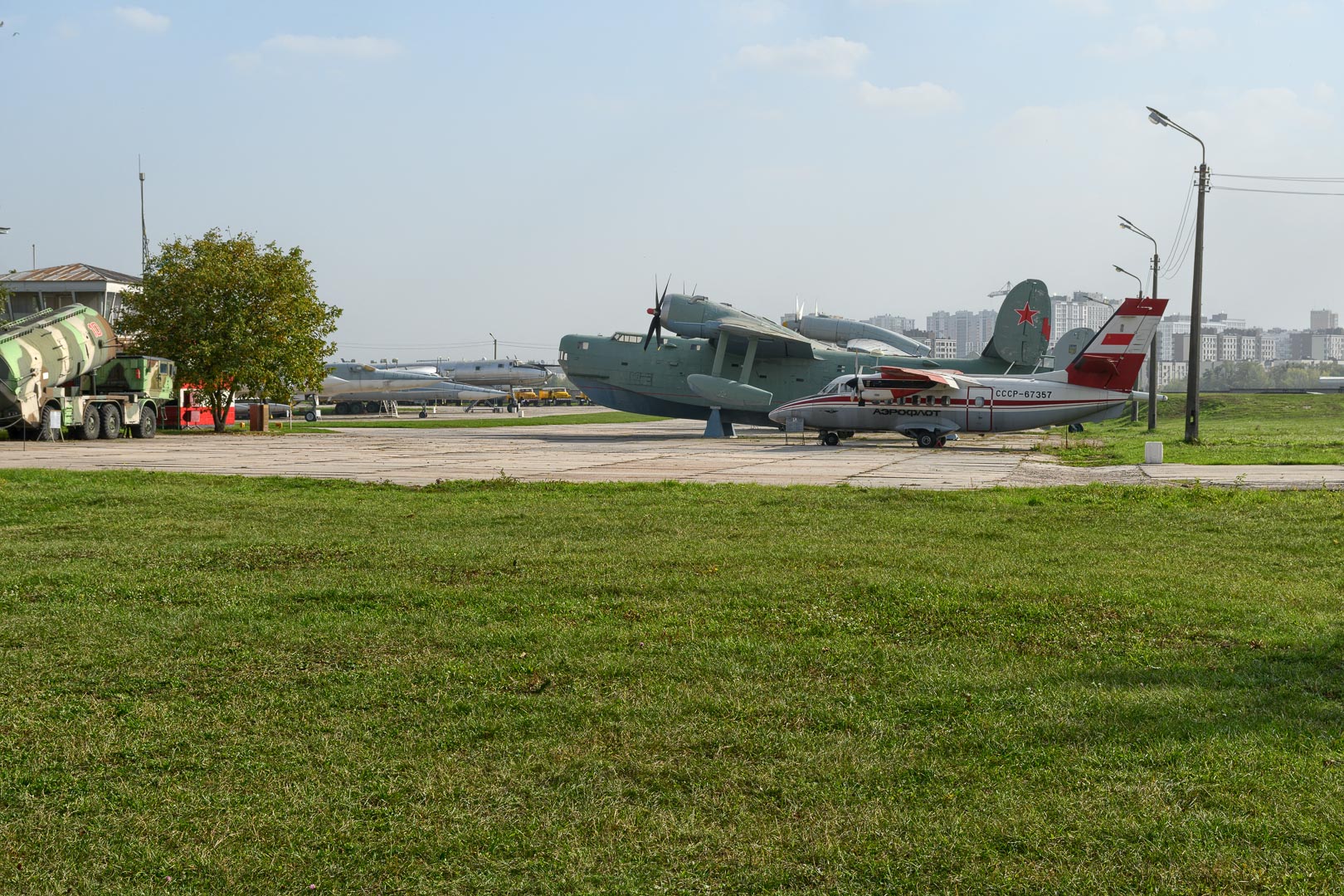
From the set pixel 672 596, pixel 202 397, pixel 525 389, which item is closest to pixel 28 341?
pixel 202 397

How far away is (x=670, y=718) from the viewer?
5508 millimetres

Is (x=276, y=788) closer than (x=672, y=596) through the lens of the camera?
Yes

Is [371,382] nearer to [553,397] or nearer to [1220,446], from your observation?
[553,397]

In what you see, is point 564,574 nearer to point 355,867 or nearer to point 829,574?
point 829,574

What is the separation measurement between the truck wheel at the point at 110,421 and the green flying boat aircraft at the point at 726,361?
51.0ft

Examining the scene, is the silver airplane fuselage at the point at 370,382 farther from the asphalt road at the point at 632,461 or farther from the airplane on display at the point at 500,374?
the asphalt road at the point at 632,461

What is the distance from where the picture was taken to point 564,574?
9.23m

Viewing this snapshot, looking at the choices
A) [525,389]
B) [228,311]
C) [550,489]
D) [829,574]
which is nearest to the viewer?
[829,574]

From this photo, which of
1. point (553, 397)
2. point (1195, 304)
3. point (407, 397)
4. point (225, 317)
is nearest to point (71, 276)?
point (225, 317)

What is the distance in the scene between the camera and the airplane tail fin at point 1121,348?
102 feet

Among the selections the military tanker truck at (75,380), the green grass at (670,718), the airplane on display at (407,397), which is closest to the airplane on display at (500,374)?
the airplane on display at (407,397)

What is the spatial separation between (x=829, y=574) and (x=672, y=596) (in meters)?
1.54

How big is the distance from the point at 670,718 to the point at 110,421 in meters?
36.7

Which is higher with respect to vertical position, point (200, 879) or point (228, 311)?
point (228, 311)
